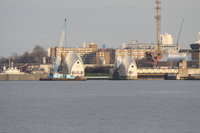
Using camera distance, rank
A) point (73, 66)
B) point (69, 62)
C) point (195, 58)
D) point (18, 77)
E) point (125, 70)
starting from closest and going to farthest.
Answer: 1. point (18, 77)
2. point (73, 66)
3. point (69, 62)
4. point (125, 70)
5. point (195, 58)

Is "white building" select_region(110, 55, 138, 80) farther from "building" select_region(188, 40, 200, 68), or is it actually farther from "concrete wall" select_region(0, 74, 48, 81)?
"concrete wall" select_region(0, 74, 48, 81)

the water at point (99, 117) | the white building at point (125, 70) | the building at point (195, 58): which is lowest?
the water at point (99, 117)

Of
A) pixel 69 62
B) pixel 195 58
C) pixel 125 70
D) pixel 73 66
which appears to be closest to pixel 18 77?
pixel 69 62

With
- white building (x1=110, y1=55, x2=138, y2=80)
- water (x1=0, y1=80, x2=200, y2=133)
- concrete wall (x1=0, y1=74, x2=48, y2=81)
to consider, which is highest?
white building (x1=110, y1=55, x2=138, y2=80)

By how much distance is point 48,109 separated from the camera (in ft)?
161

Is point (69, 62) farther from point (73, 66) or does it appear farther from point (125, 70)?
point (125, 70)

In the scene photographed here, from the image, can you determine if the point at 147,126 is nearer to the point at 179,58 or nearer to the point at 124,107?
the point at 124,107

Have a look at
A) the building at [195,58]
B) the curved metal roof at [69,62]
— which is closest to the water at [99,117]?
the curved metal roof at [69,62]

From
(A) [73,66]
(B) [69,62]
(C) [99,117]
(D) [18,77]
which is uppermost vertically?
(B) [69,62]

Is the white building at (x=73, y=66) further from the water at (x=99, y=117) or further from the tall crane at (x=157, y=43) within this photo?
the water at (x=99, y=117)

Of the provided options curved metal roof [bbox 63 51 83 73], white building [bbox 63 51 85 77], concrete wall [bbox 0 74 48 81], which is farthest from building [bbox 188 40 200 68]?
concrete wall [bbox 0 74 48 81]

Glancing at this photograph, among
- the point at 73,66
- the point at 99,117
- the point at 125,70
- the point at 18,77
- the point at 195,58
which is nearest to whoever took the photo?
the point at 99,117

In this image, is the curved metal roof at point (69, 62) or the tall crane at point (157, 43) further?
the tall crane at point (157, 43)

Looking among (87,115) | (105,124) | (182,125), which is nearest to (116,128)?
(105,124)
